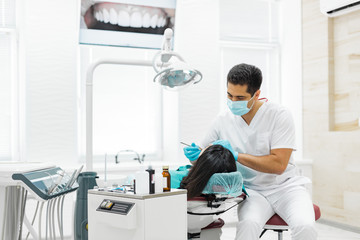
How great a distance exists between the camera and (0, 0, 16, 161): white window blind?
3545 mm

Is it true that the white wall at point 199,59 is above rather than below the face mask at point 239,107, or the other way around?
above

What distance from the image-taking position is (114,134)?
391cm

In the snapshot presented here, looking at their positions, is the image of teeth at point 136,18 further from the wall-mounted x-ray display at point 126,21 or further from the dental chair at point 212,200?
the dental chair at point 212,200

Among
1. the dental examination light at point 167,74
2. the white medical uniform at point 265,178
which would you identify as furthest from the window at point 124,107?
the white medical uniform at point 265,178

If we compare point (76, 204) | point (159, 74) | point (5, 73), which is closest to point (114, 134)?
point (5, 73)

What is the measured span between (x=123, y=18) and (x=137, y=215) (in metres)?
2.36

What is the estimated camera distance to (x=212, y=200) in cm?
192

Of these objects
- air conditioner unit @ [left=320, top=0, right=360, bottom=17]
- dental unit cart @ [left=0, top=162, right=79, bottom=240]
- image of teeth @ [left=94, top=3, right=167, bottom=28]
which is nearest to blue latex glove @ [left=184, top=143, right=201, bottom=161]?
dental unit cart @ [left=0, top=162, right=79, bottom=240]

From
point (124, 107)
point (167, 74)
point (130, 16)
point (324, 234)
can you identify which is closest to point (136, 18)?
point (130, 16)

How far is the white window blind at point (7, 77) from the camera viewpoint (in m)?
3.54

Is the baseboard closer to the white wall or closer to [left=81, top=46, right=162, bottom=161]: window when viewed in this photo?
the white wall

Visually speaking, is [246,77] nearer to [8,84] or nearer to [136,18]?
[136,18]

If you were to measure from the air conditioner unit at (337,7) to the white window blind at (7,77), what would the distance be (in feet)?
9.38

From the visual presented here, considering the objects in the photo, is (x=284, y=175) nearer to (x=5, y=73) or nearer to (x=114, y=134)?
(x=114, y=134)
